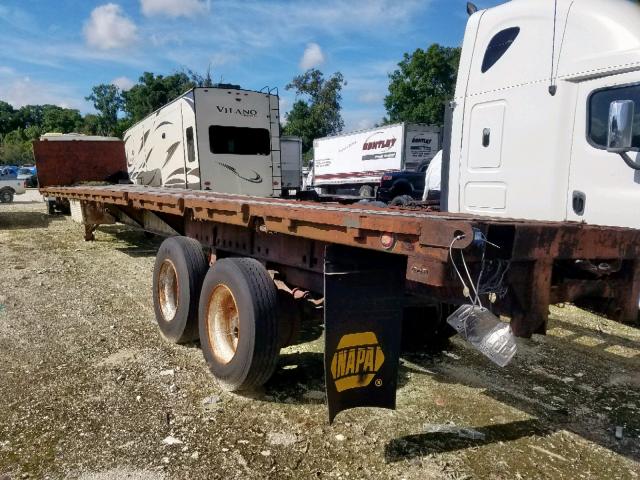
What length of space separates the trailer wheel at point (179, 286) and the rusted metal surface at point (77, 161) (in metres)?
10.6

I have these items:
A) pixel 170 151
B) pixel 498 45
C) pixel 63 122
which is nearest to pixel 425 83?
pixel 170 151

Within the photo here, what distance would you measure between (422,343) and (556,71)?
2780 mm

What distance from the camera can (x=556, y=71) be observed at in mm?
4262

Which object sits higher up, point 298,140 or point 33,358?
point 298,140

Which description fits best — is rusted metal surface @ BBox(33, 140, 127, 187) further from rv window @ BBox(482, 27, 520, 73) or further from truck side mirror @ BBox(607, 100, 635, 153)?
truck side mirror @ BBox(607, 100, 635, 153)

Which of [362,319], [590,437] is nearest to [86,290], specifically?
[362,319]

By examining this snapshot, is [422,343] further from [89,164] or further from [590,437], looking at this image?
[89,164]

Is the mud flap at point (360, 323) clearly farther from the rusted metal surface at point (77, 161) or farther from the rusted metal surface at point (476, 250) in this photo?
the rusted metal surface at point (77, 161)

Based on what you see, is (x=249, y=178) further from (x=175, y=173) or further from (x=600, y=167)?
(x=600, y=167)

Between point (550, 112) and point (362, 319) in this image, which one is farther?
point (550, 112)

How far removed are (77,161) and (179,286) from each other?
11.6 m

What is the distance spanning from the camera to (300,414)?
3.48 m

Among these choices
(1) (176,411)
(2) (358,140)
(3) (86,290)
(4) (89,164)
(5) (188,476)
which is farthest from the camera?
(2) (358,140)

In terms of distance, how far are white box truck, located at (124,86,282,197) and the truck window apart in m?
9.41
